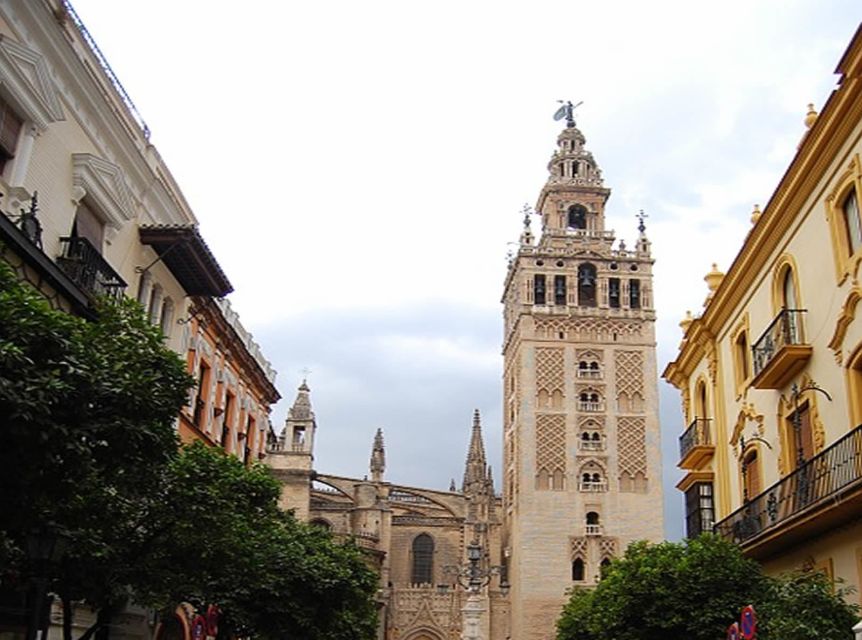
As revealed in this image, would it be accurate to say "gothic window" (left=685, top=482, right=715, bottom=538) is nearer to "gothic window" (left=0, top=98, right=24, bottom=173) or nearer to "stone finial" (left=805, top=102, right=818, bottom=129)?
"stone finial" (left=805, top=102, right=818, bottom=129)

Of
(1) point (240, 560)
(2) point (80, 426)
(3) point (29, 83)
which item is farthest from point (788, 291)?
(2) point (80, 426)

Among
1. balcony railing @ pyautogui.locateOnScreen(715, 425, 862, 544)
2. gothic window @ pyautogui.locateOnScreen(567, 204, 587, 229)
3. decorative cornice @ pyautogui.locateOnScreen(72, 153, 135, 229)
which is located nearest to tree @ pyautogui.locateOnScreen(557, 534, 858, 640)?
balcony railing @ pyautogui.locateOnScreen(715, 425, 862, 544)

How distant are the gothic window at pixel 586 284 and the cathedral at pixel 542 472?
0.31 ft

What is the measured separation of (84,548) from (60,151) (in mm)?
6134

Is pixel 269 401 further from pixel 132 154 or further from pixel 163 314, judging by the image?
pixel 132 154

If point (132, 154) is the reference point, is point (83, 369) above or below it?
below

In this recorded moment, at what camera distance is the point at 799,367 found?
16.2 meters

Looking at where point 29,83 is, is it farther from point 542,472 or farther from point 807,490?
point 542,472

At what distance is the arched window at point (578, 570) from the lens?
5425 centimetres

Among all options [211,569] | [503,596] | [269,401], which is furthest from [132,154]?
[503,596]

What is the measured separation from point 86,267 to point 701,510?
14002 mm

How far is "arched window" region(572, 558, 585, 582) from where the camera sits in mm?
54250

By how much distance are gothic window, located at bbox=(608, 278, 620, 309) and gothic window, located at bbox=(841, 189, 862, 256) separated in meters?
46.3

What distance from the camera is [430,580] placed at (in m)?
61.2
